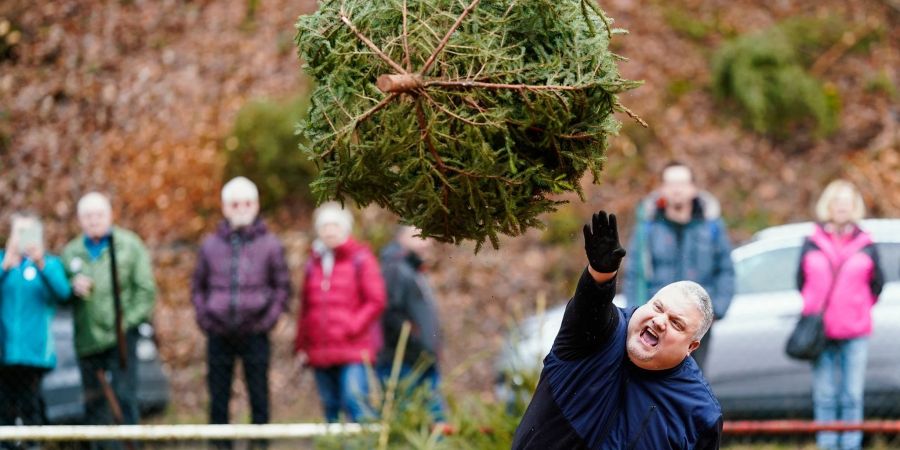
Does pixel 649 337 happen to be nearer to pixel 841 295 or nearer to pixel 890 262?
pixel 841 295

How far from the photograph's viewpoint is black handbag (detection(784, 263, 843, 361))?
710 centimetres

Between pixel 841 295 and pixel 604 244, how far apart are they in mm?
4409

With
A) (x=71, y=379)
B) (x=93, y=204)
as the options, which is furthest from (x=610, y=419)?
(x=71, y=379)

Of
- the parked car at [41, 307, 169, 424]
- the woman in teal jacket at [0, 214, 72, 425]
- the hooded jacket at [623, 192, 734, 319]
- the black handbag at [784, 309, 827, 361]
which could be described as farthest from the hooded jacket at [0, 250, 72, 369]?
the black handbag at [784, 309, 827, 361]

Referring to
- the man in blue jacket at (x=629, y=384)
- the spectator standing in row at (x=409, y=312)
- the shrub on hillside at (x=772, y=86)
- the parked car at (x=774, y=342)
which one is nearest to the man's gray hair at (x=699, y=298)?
the man in blue jacket at (x=629, y=384)

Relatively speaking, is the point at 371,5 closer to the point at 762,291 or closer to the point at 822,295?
the point at 822,295

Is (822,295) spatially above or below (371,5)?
below

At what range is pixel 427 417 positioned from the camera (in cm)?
631

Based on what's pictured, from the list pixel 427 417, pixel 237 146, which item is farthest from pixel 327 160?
pixel 237 146

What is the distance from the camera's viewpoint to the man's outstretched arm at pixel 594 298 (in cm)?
323

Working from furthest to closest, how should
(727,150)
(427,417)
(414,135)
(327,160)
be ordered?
(727,150), (427,417), (327,160), (414,135)

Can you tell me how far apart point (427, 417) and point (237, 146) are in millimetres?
6182

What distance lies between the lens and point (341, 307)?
757 centimetres

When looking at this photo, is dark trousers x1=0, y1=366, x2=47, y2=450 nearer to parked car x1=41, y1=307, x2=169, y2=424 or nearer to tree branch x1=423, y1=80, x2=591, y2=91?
parked car x1=41, y1=307, x2=169, y2=424
